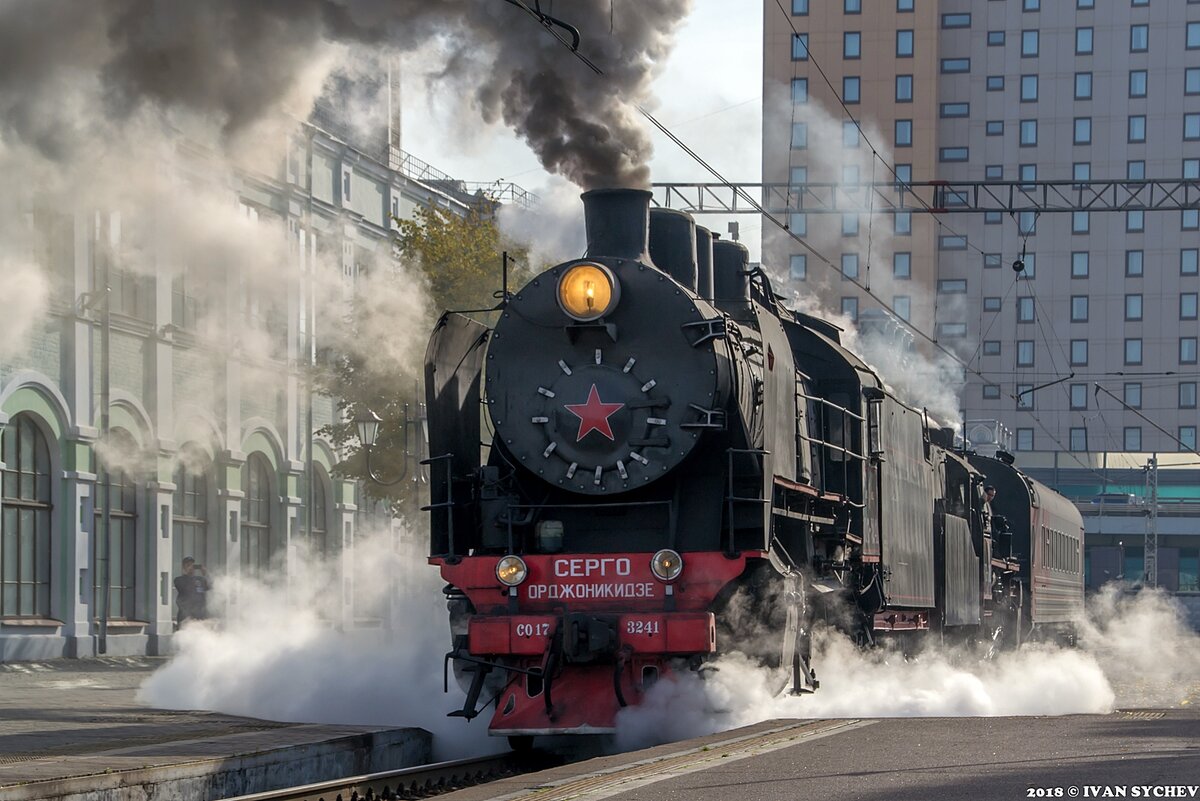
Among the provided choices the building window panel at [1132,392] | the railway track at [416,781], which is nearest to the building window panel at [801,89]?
the building window panel at [1132,392]

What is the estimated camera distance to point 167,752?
407 inches

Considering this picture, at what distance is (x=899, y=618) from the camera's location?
15.9 m

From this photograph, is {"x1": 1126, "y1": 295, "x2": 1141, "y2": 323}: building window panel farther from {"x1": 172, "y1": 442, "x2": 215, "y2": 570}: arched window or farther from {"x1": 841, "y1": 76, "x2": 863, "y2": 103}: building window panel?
{"x1": 172, "y1": 442, "x2": 215, "y2": 570}: arched window

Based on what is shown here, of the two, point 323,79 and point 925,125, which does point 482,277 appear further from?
point 925,125

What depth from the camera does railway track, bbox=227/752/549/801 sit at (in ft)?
30.6

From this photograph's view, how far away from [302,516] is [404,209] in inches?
292

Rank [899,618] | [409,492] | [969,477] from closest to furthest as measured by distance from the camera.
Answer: [899,618], [969,477], [409,492]

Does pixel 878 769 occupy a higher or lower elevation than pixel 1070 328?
lower

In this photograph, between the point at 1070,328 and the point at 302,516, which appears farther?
the point at 1070,328

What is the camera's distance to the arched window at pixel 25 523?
2358cm

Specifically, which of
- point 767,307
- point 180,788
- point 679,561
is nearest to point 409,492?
point 767,307

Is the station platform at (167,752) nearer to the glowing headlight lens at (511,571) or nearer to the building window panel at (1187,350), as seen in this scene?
the glowing headlight lens at (511,571)

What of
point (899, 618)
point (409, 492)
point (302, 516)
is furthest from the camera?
point (302, 516)

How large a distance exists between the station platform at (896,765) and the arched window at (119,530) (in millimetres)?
16935
